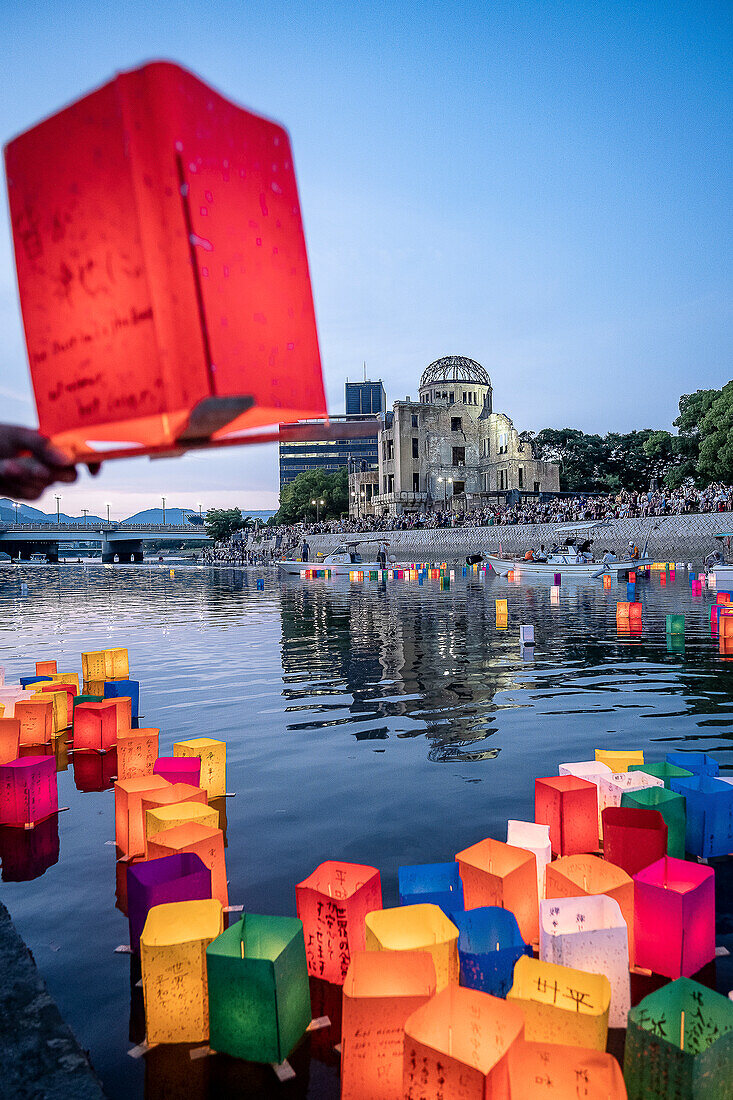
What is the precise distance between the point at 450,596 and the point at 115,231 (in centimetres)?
2701

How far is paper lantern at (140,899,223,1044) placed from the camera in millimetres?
2982

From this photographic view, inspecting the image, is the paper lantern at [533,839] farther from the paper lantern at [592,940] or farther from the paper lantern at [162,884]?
the paper lantern at [162,884]

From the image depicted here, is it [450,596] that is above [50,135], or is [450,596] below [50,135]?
below

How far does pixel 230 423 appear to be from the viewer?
125cm

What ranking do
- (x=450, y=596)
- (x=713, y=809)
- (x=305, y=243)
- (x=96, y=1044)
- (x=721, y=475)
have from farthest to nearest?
(x=721, y=475) < (x=450, y=596) < (x=713, y=809) < (x=96, y=1044) < (x=305, y=243)

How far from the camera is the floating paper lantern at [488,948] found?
3076mm

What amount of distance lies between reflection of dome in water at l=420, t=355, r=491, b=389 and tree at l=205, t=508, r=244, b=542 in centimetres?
4467

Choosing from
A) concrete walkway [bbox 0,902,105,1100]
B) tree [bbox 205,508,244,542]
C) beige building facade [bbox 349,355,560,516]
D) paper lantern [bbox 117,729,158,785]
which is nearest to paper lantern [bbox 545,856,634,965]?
concrete walkway [bbox 0,902,105,1100]

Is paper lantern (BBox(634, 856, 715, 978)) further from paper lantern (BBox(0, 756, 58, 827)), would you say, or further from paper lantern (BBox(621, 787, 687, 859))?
paper lantern (BBox(0, 756, 58, 827))

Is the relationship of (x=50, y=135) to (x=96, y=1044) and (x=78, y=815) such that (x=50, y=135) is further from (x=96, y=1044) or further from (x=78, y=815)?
(x=78, y=815)

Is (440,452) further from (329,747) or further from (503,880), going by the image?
(503,880)

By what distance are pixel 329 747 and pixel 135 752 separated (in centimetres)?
222

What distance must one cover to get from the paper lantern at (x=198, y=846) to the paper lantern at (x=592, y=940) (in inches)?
70.2

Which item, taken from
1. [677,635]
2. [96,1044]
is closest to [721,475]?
[677,635]
